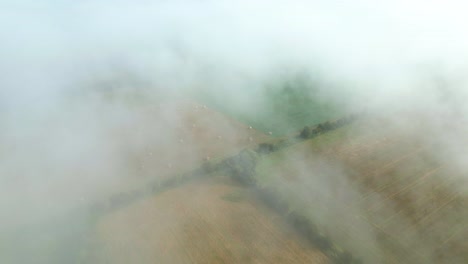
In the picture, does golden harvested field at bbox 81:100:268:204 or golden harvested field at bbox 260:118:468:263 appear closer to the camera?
golden harvested field at bbox 260:118:468:263

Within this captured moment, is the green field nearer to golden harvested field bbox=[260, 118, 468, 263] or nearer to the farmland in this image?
the farmland

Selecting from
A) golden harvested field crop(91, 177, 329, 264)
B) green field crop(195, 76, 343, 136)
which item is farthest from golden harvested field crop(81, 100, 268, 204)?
golden harvested field crop(91, 177, 329, 264)

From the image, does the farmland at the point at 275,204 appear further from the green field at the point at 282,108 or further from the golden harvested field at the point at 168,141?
the green field at the point at 282,108

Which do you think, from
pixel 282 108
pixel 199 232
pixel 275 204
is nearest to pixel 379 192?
pixel 275 204

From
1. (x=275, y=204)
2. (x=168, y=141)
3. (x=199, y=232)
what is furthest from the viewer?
(x=168, y=141)

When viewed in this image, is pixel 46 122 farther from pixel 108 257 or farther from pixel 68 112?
pixel 108 257

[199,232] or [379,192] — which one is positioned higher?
[379,192]

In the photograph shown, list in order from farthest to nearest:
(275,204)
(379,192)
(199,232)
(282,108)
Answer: (282,108), (379,192), (275,204), (199,232)

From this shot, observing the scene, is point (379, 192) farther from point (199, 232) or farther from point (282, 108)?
point (282, 108)
